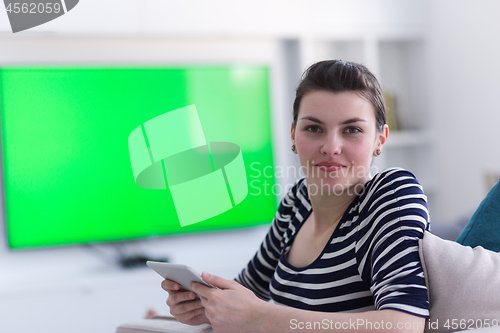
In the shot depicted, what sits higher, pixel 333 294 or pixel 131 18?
pixel 131 18

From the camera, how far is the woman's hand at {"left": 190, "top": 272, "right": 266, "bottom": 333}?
3.09 feet

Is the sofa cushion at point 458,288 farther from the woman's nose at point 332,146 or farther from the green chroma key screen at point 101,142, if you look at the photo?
the green chroma key screen at point 101,142

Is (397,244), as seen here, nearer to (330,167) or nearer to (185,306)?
(330,167)

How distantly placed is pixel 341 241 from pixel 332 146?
212 mm

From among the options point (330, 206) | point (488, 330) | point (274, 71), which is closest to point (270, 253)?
point (330, 206)

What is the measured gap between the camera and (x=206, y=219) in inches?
117

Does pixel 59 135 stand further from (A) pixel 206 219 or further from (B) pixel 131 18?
(A) pixel 206 219

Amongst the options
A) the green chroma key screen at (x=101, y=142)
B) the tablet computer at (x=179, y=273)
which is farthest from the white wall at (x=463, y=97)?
the tablet computer at (x=179, y=273)

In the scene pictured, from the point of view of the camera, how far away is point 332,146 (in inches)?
44.1

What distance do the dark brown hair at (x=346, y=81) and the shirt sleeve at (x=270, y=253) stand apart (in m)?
0.39

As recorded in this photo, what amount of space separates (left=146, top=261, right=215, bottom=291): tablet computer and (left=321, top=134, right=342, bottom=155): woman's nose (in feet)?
1.29

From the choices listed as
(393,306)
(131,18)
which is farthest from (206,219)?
(393,306)

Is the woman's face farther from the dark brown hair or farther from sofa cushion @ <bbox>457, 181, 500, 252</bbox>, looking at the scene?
sofa cushion @ <bbox>457, 181, 500, 252</bbox>

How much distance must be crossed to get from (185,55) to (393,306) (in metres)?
2.47
